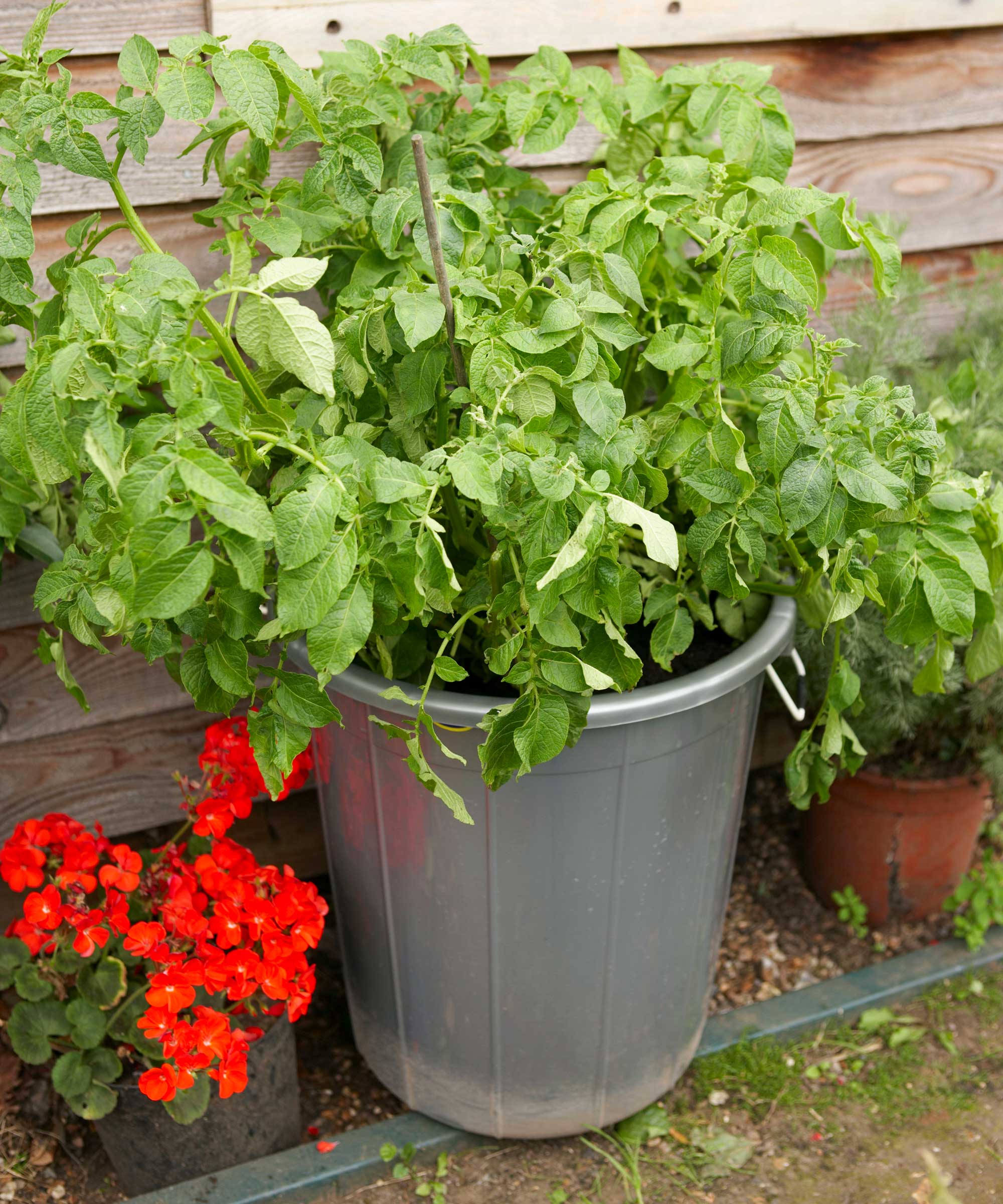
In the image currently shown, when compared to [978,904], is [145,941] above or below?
above

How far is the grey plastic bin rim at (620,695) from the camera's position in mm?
1208

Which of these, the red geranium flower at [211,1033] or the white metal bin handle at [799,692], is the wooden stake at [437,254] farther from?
the red geranium flower at [211,1033]

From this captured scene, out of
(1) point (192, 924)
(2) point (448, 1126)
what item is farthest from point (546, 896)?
(2) point (448, 1126)

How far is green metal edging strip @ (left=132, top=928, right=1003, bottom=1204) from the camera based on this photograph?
1564 millimetres

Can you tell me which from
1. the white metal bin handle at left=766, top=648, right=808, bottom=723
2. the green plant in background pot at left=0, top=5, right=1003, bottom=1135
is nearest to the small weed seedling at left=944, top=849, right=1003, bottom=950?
the white metal bin handle at left=766, top=648, right=808, bottom=723

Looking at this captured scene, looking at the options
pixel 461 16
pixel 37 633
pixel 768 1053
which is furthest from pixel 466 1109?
pixel 461 16

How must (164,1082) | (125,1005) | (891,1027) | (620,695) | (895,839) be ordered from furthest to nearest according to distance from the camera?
1. (895,839)
2. (891,1027)
3. (125,1005)
4. (164,1082)
5. (620,695)

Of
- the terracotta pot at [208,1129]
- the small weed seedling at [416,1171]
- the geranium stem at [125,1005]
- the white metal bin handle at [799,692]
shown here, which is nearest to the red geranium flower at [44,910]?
the geranium stem at [125,1005]

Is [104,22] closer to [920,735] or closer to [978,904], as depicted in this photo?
[920,735]

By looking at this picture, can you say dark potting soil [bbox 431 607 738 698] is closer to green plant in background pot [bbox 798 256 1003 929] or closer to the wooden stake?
green plant in background pot [bbox 798 256 1003 929]

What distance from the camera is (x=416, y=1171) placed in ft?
5.37

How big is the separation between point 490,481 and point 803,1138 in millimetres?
1279

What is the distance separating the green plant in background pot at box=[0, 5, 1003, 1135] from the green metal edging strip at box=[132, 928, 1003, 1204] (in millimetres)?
167

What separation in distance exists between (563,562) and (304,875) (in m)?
1.30
